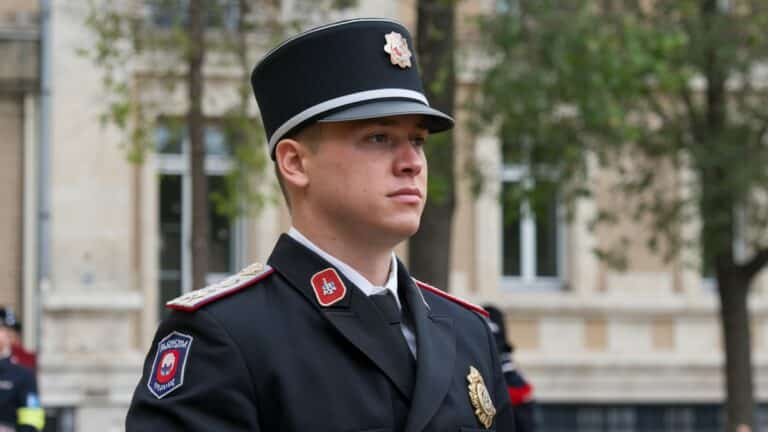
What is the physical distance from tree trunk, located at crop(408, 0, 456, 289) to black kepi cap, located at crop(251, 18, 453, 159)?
10.1 m

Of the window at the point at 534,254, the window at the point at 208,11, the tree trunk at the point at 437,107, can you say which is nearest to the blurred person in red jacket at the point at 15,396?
the tree trunk at the point at 437,107

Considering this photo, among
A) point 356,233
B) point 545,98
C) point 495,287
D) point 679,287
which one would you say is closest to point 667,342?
point 679,287

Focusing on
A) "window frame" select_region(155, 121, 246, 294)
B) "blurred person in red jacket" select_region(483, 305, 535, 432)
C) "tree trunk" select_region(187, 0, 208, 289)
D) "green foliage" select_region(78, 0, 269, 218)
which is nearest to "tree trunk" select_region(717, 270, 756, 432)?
"green foliage" select_region(78, 0, 269, 218)

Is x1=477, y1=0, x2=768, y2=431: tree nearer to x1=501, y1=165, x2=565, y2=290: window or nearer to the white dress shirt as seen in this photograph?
x1=501, y1=165, x2=565, y2=290: window

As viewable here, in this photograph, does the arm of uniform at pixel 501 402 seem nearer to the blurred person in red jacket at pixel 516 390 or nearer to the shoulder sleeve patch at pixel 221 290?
the shoulder sleeve patch at pixel 221 290

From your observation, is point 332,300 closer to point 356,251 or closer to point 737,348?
point 356,251

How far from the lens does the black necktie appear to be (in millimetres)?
3729

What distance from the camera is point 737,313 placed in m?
19.1

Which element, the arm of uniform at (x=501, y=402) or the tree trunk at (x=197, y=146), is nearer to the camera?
the arm of uniform at (x=501, y=402)

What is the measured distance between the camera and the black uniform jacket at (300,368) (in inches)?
136

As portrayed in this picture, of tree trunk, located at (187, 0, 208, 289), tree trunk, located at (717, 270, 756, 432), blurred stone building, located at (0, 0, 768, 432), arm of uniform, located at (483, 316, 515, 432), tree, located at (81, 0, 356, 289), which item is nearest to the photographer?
arm of uniform, located at (483, 316, 515, 432)

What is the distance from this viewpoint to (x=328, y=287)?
146 inches

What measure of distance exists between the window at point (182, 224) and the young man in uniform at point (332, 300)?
17.7 meters

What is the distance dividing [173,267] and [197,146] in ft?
23.5
